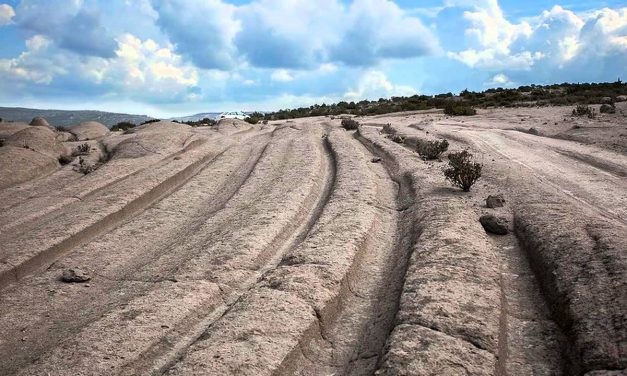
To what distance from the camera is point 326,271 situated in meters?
7.63

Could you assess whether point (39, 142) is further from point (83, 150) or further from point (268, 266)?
point (268, 266)

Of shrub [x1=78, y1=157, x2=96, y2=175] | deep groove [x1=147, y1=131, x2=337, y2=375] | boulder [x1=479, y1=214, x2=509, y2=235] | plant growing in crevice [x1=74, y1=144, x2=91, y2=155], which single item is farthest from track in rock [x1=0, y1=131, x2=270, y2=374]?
plant growing in crevice [x1=74, y1=144, x2=91, y2=155]

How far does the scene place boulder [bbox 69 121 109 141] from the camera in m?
32.2

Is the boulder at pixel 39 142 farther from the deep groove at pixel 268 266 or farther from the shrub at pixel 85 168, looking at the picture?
the deep groove at pixel 268 266

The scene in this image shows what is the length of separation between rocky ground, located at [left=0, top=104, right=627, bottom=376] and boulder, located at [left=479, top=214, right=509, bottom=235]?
0.03m

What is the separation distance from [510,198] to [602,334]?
247 inches

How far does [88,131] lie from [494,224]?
32.5 m

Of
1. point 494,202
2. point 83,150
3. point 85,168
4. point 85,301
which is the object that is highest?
point 83,150

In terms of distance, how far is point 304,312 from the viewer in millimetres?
6520

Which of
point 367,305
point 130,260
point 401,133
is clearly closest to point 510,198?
point 367,305

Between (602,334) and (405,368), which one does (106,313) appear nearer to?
(405,368)

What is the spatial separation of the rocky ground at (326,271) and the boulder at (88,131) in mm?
16613

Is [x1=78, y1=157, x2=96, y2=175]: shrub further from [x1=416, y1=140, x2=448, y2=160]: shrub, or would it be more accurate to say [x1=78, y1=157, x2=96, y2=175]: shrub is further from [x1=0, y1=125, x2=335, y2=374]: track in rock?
[x1=416, y1=140, x2=448, y2=160]: shrub

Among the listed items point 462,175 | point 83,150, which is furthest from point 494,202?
point 83,150
